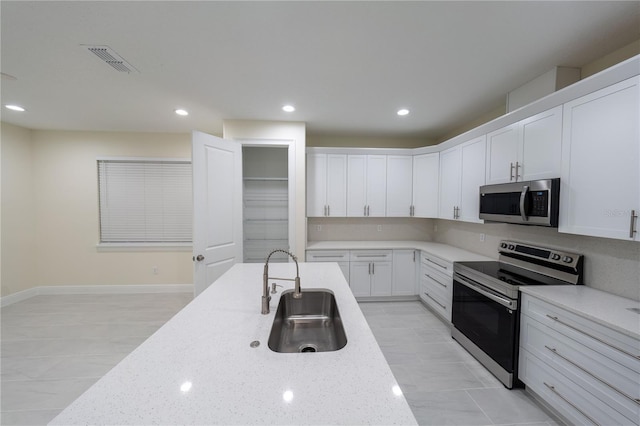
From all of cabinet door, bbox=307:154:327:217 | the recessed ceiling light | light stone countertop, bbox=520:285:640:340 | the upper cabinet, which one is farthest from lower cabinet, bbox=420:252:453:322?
the recessed ceiling light

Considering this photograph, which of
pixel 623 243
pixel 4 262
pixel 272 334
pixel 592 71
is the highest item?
pixel 592 71

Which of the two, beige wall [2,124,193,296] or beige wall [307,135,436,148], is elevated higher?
beige wall [307,135,436,148]

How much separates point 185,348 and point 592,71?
3.39 meters

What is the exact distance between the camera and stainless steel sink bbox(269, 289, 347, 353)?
53.8 inches

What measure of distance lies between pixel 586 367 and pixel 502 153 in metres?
1.84

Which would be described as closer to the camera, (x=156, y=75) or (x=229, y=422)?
(x=229, y=422)

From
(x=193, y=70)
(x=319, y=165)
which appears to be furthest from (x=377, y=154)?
(x=193, y=70)

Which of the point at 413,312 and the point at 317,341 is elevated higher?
the point at 317,341

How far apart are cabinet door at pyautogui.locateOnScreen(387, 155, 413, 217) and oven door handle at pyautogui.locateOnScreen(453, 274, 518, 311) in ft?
4.84

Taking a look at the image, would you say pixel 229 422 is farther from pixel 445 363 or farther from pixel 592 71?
pixel 592 71

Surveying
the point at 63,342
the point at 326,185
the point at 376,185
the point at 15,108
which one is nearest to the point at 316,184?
the point at 326,185

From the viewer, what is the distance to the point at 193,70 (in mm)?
2043

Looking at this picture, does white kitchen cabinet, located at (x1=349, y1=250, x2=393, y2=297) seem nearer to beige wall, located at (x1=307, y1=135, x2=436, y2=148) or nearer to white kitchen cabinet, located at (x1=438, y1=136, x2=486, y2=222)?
white kitchen cabinet, located at (x1=438, y1=136, x2=486, y2=222)

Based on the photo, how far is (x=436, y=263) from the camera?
3146mm
